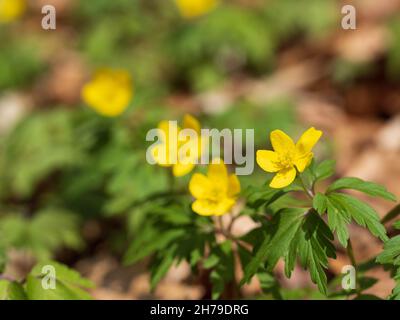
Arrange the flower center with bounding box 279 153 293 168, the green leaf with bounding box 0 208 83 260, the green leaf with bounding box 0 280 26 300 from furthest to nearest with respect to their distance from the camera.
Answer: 1. the green leaf with bounding box 0 208 83 260
2. the green leaf with bounding box 0 280 26 300
3. the flower center with bounding box 279 153 293 168

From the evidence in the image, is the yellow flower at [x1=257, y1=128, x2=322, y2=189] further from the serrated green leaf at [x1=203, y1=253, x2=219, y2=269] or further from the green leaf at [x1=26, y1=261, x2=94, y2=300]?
the green leaf at [x1=26, y1=261, x2=94, y2=300]

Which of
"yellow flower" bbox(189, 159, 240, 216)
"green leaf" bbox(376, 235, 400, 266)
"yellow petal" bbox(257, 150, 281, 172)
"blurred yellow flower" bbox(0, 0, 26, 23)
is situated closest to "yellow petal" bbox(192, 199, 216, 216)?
"yellow flower" bbox(189, 159, 240, 216)

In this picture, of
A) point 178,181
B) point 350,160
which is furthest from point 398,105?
point 178,181

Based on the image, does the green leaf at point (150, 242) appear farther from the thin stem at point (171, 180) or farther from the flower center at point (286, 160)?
the flower center at point (286, 160)

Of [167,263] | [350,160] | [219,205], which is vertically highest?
[350,160]

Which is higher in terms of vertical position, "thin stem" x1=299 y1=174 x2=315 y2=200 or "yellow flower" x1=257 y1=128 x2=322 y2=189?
"yellow flower" x1=257 y1=128 x2=322 y2=189

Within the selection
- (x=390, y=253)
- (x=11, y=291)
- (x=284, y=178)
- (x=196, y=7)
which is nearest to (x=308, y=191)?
(x=284, y=178)

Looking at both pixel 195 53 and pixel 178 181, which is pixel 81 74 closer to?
pixel 195 53
